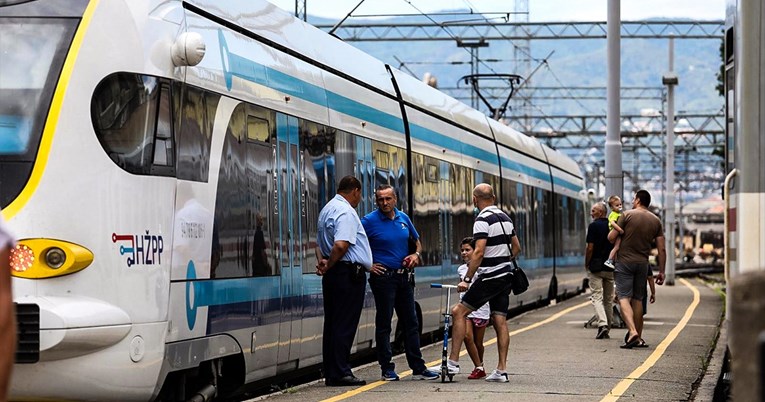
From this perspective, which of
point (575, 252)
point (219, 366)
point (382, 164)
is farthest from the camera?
point (575, 252)

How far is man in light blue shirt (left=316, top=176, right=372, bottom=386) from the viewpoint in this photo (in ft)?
37.5

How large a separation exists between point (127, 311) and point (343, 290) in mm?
3378

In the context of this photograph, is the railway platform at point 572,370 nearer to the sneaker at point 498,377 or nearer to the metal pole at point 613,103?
the sneaker at point 498,377

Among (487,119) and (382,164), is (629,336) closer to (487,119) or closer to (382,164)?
(382,164)

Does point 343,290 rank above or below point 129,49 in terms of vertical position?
below

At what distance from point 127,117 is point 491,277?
4.31m

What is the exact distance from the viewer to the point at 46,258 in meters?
7.94

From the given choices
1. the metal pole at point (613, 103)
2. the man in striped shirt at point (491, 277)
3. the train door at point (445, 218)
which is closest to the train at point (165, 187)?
the man in striped shirt at point (491, 277)

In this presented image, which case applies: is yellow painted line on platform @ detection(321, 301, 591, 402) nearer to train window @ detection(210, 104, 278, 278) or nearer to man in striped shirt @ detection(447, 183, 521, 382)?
man in striped shirt @ detection(447, 183, 521, 382)

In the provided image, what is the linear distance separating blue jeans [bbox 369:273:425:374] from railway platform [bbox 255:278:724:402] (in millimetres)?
212

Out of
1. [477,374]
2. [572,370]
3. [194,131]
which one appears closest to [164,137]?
[194,131]

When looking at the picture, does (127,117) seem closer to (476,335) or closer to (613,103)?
(476,335)

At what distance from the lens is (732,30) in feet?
27.8

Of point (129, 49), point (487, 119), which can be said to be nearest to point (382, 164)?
point (129, 49)
